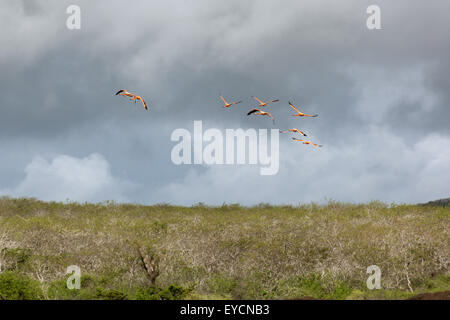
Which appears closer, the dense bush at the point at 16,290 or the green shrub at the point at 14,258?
the dense bush at the point at 16,290

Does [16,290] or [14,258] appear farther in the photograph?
[14,258]

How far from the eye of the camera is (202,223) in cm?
2034

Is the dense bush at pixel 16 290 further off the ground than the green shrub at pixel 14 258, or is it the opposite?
the green shrub at pixel 14 258

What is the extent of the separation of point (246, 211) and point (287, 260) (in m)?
13.2

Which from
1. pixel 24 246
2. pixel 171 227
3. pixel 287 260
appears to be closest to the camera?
pixel 287 260

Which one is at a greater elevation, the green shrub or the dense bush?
the green shrub

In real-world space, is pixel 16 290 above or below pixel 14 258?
below

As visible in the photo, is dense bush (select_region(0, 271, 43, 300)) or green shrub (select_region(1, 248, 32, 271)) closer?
dense bush (select_region(0, 271, 43, 300))
